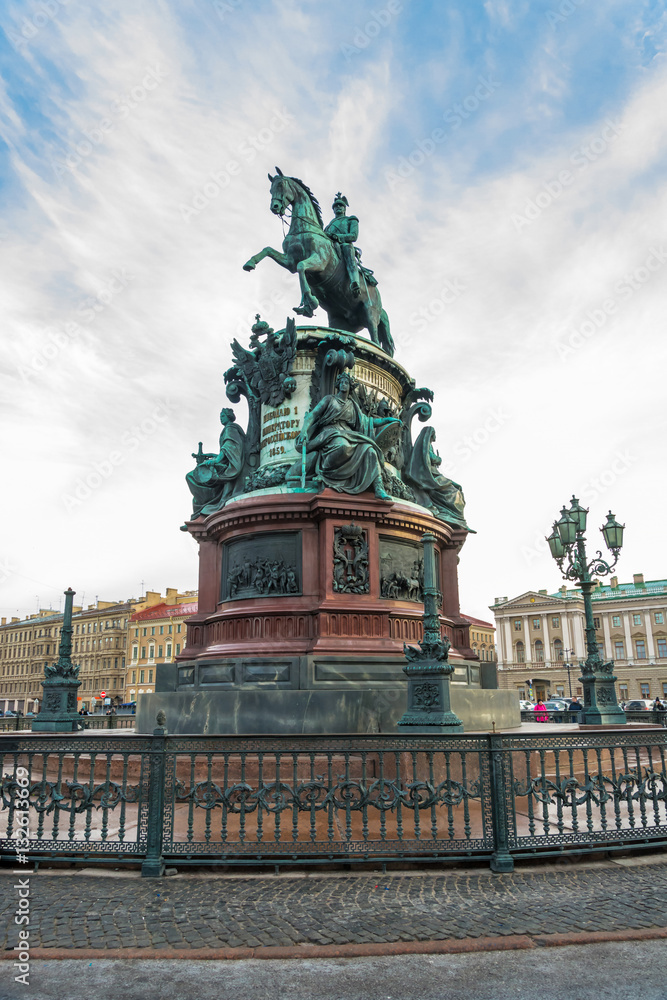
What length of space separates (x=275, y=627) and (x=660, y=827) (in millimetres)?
7575

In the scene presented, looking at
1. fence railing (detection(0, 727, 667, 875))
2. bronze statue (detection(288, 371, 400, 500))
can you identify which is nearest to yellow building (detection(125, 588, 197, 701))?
bronze statue (detection(288, 371, 400, 500))

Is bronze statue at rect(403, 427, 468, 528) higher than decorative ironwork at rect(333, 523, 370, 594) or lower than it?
higher

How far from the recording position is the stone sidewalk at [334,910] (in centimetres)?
474

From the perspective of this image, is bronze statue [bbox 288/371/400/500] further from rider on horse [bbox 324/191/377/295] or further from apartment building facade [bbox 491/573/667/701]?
apartment building facade [bbox 491/573/667/701]

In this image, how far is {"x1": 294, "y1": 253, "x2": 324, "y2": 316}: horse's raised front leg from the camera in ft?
56.4

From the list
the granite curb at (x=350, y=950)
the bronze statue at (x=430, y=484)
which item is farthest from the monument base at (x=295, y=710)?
the granite curb at (x=350, y=950)

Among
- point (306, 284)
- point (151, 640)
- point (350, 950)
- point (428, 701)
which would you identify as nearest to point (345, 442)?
point (306, 284)

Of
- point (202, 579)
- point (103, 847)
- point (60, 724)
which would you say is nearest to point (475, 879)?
point (103, 847)

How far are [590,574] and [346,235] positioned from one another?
35.5 ft

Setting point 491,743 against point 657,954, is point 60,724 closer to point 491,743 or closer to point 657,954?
point 491,743

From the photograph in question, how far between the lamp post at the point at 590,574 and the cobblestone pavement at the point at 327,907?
10.4 meters

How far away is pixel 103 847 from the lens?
6586mm

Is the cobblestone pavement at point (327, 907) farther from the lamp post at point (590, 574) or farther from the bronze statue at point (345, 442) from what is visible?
the lamp post at point (590, 574)

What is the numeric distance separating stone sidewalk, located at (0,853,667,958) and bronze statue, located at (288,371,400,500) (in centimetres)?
842
